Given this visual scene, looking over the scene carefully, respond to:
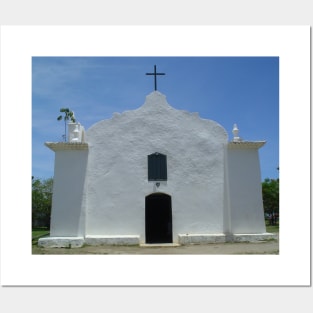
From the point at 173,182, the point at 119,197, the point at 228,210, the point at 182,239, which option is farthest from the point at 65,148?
the point at 228,210

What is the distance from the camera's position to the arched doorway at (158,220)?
1557 cm

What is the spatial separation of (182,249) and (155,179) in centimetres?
309

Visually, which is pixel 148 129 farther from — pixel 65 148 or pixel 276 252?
pixel 276 252

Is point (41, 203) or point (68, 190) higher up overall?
point (68, 190)

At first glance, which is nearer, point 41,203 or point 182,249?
point 182,249

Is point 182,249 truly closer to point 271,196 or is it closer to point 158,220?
point 158,220

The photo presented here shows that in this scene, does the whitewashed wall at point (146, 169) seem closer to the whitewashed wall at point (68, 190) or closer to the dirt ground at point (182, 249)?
the whitewashed wall at point (68, 190)

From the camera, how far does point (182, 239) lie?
1420 cm

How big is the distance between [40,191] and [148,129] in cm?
2558

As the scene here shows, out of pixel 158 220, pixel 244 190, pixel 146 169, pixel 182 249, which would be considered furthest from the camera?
pixel 158 220

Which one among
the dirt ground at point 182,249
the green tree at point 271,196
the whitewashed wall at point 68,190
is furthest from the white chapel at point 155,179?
the green tree at point 271,196

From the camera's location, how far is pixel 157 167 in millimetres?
14984

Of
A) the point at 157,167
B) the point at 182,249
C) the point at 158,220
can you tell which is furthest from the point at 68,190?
the point at 182,249

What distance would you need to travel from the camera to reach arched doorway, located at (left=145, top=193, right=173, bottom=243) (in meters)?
15.6
